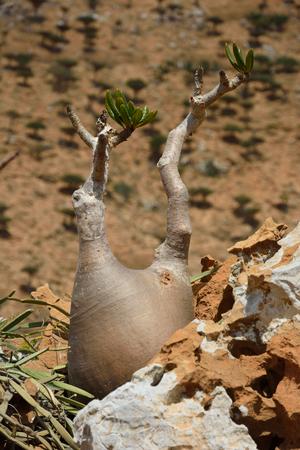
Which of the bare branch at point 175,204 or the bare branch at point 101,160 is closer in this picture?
the bare branch at point 101,160

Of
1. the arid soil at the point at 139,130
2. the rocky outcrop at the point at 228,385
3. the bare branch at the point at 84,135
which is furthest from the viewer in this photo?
the arid soil at the point at 139,130

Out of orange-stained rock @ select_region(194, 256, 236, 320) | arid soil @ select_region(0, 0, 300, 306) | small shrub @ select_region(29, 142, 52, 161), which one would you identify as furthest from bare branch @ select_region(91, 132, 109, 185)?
small shrub @ select_region(29, 142, 52, 161)

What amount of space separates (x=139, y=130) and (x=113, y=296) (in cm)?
2019

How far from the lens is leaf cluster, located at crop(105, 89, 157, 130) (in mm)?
2912

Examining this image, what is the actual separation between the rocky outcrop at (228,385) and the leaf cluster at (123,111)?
0.63 meters

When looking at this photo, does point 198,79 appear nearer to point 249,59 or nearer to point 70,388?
point 249,59

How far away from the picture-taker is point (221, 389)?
240 centimetres

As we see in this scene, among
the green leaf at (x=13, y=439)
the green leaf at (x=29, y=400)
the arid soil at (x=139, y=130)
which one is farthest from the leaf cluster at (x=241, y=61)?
the arid soil at (x=139, y=130)

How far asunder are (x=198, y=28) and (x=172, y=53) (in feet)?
7.62

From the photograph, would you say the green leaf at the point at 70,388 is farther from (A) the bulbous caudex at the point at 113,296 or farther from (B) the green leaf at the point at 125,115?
(B) the green leaf at the point at 125,115

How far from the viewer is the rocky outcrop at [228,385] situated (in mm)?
2295

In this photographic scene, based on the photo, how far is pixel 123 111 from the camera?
2930 mm

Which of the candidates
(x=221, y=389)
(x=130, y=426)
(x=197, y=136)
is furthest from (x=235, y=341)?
(x=197, y=136)

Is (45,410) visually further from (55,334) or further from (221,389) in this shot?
(55,334)
